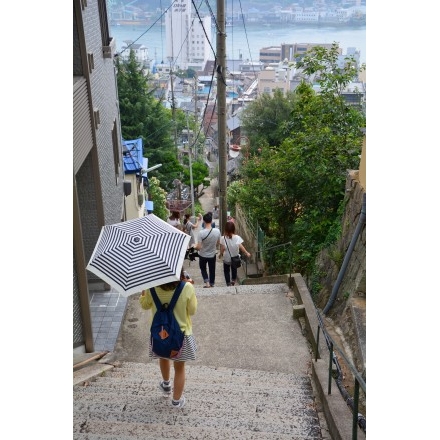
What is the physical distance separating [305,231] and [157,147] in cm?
2948

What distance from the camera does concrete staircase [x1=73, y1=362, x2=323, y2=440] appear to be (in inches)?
183

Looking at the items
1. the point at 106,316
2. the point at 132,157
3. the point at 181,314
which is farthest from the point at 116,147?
the point at 132,157

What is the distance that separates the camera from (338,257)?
8359mm

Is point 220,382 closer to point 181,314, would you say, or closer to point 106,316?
point 181,314

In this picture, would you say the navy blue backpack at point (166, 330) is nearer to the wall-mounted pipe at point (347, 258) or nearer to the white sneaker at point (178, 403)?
the white sneaker at point (178, 403)

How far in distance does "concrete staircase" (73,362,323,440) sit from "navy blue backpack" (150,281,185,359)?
0.57 meters

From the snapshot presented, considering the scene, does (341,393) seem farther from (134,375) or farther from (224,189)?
(224,189)

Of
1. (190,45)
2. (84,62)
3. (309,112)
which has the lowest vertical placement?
(309,112)

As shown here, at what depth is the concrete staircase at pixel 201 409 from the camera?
4.65m

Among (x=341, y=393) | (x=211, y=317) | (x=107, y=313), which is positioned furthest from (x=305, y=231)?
(x=341, y=393)

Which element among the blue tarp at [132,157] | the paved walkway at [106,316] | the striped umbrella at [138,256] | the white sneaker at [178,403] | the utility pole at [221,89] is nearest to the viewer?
the striped umbrella at [138,256]

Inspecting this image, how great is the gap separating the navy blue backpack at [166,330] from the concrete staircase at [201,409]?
0.57 metres

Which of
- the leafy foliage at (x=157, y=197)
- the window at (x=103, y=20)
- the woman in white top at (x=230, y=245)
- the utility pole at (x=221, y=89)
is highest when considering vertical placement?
the window at (x=103, y=20)

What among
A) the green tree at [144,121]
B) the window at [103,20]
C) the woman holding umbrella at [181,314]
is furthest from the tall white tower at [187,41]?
the woman holding umbrella at [181,314]
